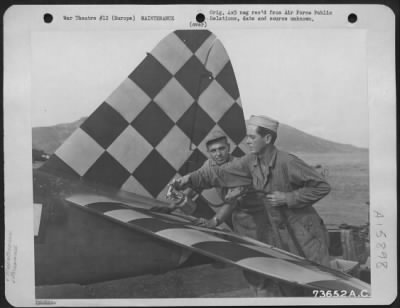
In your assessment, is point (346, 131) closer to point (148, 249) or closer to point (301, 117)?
point (301, 117)

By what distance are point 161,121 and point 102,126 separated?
16 cm

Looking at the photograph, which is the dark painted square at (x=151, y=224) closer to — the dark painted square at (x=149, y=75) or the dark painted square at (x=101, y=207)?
the dark painted square at (x=101, y=207)

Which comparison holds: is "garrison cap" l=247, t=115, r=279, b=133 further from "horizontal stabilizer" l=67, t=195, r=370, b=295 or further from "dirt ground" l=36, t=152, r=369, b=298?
"horizontal stabilizer" l=67, t=195, r=370, b=295

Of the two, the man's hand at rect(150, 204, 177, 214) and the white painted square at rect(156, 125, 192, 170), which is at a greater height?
the white painted square at rect(156, 125, 192, 170)

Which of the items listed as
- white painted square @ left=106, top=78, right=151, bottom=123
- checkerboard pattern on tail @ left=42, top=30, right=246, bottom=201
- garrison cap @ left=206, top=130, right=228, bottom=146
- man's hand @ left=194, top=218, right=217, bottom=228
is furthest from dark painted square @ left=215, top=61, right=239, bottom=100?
man's hand @ left=194, top=218, right=217, bottom=228

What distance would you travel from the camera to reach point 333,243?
109 cm

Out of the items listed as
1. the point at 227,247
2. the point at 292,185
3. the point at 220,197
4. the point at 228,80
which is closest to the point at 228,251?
the point at 227,247

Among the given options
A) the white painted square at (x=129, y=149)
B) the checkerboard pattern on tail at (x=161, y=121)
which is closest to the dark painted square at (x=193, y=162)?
the checkerboard pattern on tail at (x=161, y=121)

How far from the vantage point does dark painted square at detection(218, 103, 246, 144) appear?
3.59 feet

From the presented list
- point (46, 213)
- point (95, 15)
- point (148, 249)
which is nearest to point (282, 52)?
point (95, 15)

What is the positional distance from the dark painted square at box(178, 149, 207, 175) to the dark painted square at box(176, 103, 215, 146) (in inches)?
1.1

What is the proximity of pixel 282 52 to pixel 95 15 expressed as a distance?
0.51 meters

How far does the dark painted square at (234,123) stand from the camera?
1095 millimetres

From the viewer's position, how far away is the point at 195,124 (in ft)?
3.61
